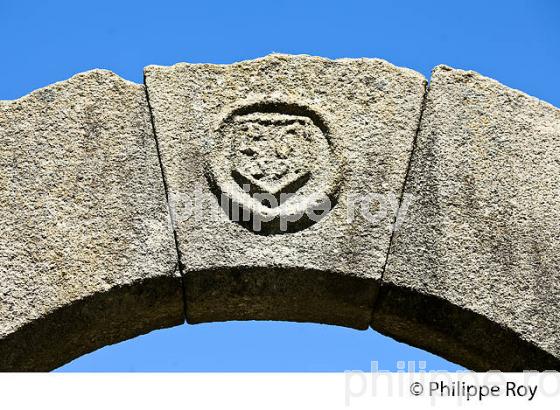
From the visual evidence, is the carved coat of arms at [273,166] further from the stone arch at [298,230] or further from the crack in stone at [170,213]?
the crack in stone at [170,213]

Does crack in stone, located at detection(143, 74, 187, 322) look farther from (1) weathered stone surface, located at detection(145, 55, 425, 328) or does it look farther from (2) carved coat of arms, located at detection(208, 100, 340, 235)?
(2) carved coat of arms, located at detection(208, 100, 340, 235)

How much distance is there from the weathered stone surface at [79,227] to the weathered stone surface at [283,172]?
76 mm

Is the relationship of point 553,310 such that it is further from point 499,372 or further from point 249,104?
point 249,104

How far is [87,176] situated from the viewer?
3268 millimetres

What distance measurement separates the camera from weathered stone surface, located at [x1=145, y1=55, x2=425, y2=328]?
317cm

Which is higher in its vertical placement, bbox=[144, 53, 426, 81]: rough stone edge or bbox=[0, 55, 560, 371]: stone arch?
bbox=[144, 53, 426, 81]: rough stone edge

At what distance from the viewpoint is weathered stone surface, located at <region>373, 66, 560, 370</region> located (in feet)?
10.2

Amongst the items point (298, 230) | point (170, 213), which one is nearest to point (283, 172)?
point (298, 230)

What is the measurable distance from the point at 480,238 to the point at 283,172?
581 millimetres

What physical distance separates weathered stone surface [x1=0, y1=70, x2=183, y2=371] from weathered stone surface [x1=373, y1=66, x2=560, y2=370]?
670 mm

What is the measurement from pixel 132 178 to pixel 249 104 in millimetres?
405

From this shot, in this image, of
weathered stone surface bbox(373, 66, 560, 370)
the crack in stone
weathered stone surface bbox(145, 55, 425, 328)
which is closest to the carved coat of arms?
weathered stone surface bbox(145, 55, 425, 328)

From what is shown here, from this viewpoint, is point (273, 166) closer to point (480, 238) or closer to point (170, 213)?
point (170, 213)

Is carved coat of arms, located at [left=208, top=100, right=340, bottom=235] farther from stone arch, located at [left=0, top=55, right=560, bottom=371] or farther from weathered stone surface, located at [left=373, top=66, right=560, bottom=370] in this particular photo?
weathered stone surface, located at [left=373, top=66, right=560, bottom=370]
